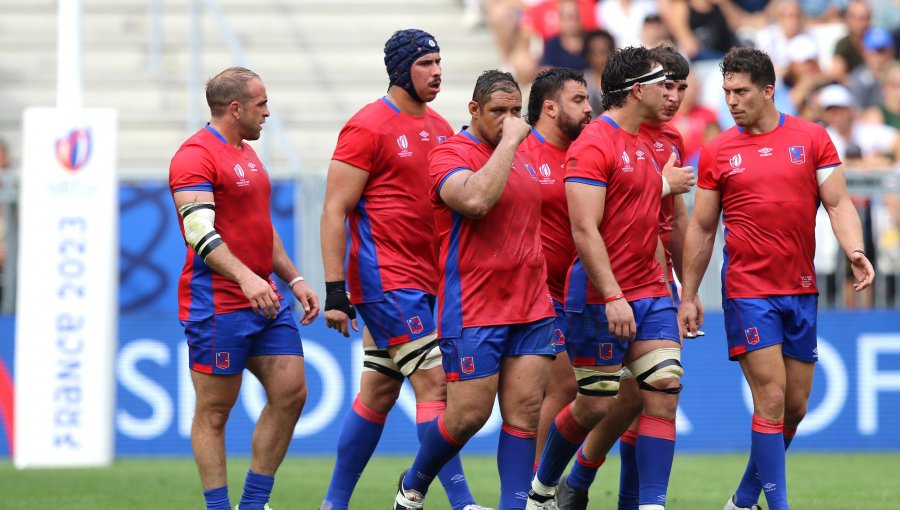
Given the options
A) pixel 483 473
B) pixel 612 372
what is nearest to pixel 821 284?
pixel 483 473

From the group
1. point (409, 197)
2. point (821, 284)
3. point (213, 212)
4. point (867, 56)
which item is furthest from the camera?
point (867, 56)

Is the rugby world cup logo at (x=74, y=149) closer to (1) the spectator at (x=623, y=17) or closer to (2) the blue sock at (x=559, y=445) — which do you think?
(2) the blue sock at (x=559, y=445)

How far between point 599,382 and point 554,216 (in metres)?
1.16

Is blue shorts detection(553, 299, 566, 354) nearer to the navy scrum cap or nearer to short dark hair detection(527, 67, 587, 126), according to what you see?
short dark hair detection(527, 67, 587, 126)

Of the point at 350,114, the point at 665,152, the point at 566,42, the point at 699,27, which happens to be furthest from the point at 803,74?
the point at 665,152

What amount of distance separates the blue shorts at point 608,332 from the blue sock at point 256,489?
6.01ft

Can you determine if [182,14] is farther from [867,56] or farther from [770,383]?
[770,383]

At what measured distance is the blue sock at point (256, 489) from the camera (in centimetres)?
813

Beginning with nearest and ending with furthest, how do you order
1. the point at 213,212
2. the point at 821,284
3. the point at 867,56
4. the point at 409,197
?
the point at 213,212 < the point at 409,197 < the point at 821,284 < the point at 867,56

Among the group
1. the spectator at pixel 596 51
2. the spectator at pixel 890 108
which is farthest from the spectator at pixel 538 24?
the spectator at pixel 890 108

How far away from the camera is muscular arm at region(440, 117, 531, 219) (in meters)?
7.14

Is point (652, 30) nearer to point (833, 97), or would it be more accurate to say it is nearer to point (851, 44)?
point (833, 97)

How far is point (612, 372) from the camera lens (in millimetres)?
7980

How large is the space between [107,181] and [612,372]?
19.7 ft
